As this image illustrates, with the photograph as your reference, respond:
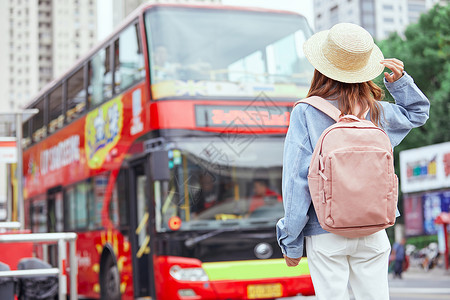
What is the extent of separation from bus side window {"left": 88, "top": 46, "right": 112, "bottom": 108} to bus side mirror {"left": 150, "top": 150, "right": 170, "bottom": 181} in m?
2.31

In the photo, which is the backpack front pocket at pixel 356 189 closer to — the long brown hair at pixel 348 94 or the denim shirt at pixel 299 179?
the denim shirt at pixel 299 179

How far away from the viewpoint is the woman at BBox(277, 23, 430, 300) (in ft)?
9.83

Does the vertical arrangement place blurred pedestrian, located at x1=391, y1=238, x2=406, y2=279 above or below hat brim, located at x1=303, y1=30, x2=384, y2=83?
below

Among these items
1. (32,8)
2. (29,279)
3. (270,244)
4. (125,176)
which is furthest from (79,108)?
(32,8)

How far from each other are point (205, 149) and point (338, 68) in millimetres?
6440

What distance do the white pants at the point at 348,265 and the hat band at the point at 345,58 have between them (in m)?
0.71

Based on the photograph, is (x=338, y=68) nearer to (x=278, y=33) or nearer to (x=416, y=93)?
(x=416, y=93)

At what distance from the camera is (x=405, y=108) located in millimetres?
3488

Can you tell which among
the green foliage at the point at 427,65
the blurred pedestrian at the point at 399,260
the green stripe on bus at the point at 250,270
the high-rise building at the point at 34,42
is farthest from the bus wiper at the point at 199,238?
the high-rise building at the point at 34,42

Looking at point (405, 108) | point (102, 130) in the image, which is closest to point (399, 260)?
point (102, 130)

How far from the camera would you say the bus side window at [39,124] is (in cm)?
1541

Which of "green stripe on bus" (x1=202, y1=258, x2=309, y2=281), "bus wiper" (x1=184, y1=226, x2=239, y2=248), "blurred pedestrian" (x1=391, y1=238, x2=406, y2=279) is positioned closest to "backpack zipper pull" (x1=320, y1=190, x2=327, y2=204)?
"green stripe on bus" (x1=202, y1=258, x2=309, y2=281)

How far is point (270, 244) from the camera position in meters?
9.66

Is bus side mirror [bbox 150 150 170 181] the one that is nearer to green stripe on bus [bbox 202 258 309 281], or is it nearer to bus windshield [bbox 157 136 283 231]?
bus windshield [bbox 157 136 283 231]
